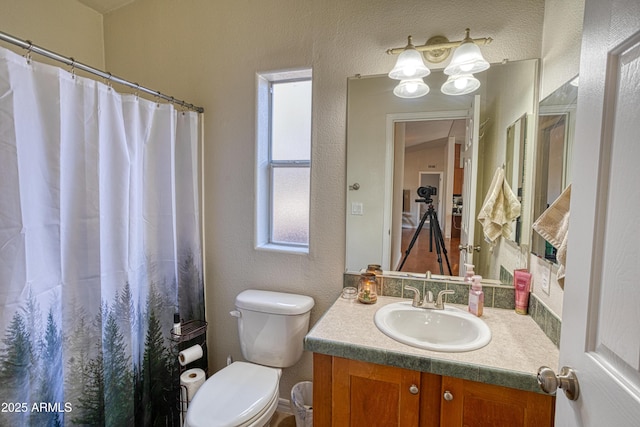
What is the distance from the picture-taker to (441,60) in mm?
1437

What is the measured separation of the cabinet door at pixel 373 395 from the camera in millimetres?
1024

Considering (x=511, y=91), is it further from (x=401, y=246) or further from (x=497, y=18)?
(x=401, y=246)

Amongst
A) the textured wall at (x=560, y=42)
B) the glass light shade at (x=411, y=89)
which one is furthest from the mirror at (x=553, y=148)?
the glass light shade at (x=411, y=89)

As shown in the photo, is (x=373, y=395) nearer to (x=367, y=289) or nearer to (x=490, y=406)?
(x=490, y=406)

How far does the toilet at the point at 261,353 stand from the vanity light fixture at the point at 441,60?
1184mm

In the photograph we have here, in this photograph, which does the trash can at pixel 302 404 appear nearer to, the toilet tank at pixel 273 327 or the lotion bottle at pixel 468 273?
the toilet tank at pixel 273 327

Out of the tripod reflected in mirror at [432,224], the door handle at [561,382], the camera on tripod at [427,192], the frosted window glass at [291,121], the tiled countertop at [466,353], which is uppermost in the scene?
the frosted window glass at [291,121]

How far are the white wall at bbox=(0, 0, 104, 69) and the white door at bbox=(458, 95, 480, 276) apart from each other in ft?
7.34

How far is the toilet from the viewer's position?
1.32 metres

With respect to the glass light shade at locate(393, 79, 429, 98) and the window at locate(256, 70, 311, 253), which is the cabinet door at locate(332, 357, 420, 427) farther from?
the glass light shade at locate(393, 79, 429, 98)

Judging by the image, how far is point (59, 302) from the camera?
1185 millimetres

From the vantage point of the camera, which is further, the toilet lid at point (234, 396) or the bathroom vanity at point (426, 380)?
the toilet lid at point (234, 396)

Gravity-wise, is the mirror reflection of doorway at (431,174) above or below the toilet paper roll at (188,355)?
above

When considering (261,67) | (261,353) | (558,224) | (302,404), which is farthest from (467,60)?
(302,404)
